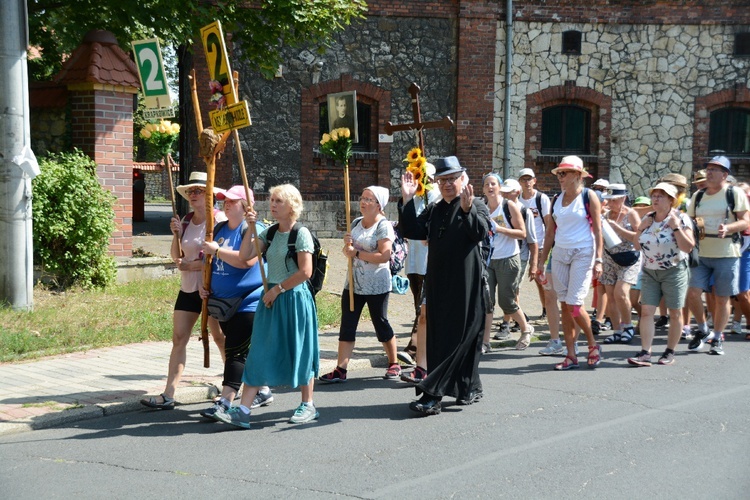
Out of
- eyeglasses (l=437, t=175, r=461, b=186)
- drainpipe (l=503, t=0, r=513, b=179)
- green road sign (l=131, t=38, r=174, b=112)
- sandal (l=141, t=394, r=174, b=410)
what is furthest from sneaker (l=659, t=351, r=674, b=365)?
drainpipe (l=503, t=0, r=513, b=179)

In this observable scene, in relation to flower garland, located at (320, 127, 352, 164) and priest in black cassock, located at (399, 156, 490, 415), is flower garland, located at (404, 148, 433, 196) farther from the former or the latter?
priest in black cassock, located at (399, 156, 490, 415)

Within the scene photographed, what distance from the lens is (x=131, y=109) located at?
42.7ft

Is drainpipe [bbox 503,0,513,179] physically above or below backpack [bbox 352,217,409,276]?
above

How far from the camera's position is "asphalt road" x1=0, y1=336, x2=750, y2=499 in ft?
17.6

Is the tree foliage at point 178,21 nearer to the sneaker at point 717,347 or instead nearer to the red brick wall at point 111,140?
the red brick wall at point 111,140

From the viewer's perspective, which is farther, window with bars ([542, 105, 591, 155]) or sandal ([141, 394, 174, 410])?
window with bars ([542, 105, 591, 155])

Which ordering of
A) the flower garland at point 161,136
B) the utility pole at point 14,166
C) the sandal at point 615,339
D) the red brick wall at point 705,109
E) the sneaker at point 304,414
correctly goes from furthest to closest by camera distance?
the red brick wall at point 705,109
the sandal at point 615,339
the utility pole at point 14,166
the flower garland at point 161,136
the sneaker at point 304,414

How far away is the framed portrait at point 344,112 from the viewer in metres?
8.65

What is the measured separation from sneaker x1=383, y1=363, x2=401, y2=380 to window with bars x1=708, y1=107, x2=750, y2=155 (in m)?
15.6

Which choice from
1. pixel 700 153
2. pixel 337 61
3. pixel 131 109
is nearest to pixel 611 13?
pixel 700 153

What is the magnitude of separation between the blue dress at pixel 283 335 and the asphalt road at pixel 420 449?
402mm

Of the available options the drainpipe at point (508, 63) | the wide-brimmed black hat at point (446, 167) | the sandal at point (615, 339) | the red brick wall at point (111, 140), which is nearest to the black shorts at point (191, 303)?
the wide-brimmed black hat at point (446, 167)

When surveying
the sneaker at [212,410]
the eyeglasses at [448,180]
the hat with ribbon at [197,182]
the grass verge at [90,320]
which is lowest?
the sneaker at [212,410]

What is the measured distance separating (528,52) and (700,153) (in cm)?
477
